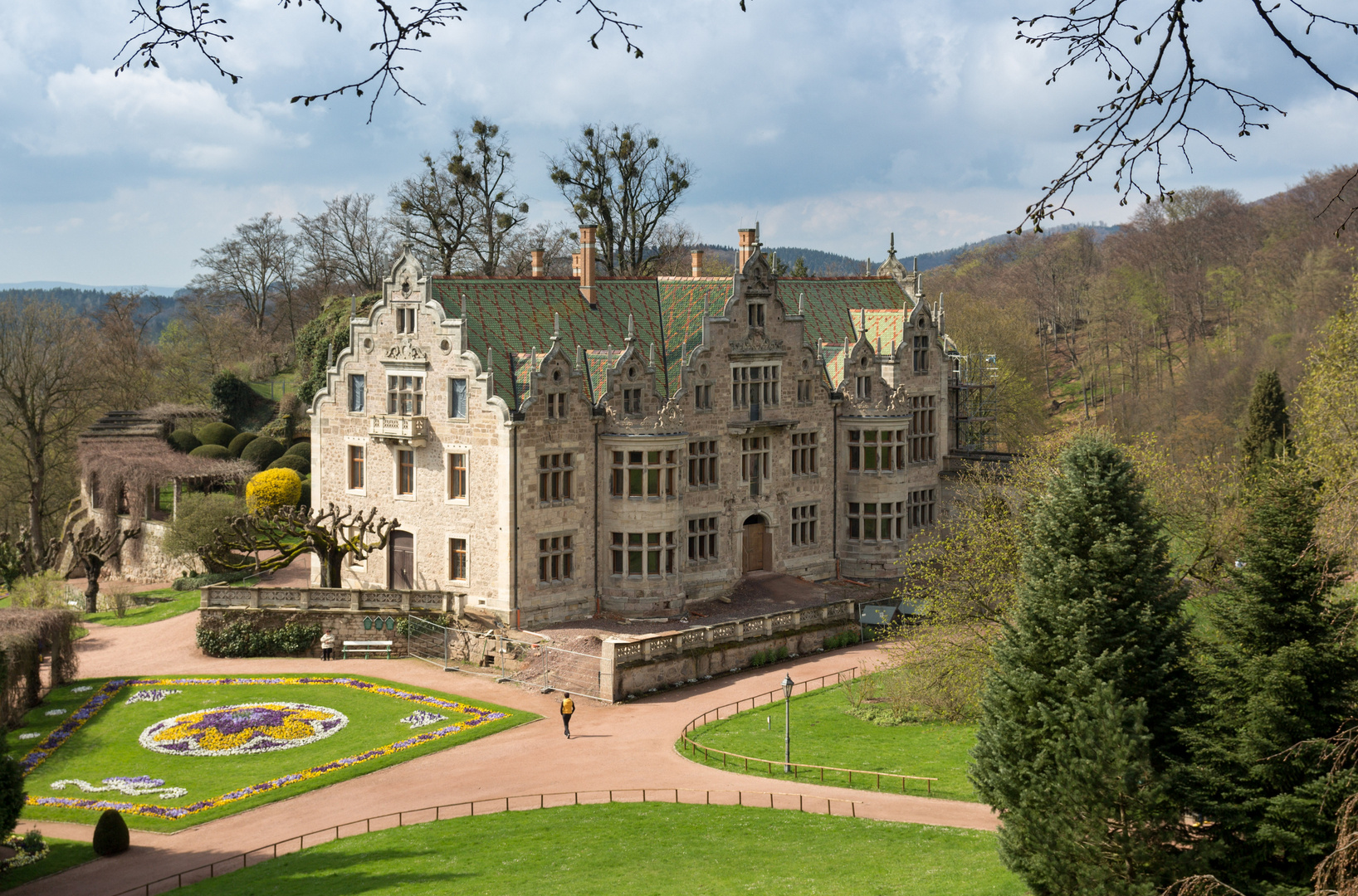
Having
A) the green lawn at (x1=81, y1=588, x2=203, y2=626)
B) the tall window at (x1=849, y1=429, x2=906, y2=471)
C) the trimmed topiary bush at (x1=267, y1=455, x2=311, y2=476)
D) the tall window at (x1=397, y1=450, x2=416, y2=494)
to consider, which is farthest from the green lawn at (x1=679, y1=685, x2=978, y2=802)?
the trimmed topiary bush at (x1=267, y1=455, x2=311, y2=476)

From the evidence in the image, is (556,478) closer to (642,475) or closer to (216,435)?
(642,475)

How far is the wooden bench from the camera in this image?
155 ft

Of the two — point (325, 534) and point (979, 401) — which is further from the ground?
point (979, 401)

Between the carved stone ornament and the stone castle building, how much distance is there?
59 mm

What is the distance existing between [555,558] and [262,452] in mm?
29520

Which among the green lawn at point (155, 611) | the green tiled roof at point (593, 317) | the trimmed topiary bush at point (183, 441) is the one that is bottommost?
the green lawn at point (155, 611)

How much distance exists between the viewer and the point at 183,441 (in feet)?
241

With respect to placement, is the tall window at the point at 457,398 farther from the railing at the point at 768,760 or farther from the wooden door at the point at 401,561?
the railing at the point at 768,760

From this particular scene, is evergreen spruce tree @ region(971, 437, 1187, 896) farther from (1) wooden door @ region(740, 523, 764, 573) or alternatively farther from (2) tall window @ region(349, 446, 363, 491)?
(2) tall window @ region(349, 446, 363, 491)

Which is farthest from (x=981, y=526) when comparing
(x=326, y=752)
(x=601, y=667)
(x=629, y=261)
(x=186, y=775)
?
(x=629, y=261)

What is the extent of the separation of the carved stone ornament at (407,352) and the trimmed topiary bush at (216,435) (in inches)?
1123

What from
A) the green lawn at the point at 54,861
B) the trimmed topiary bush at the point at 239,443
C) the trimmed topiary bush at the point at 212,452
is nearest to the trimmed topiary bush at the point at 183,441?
the trimmed topiary bush at the point at 239,443

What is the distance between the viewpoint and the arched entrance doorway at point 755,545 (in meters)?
54.8

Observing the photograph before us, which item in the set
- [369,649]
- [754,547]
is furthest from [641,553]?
[369,649]
